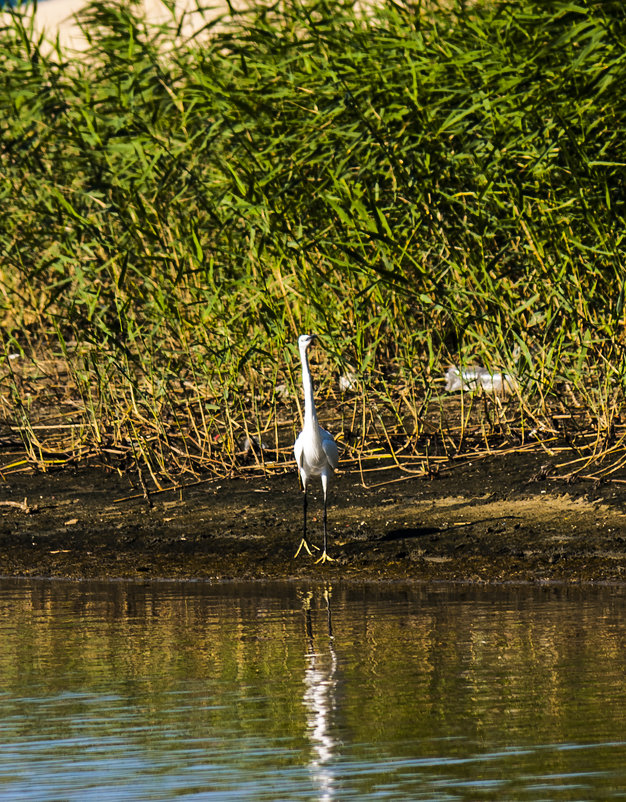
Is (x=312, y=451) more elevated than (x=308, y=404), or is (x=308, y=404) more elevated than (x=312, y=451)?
(x=308, y=404)

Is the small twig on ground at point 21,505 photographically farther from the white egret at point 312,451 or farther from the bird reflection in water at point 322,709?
the bird reflection in water at point 322,709

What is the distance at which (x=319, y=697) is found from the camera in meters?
5.13

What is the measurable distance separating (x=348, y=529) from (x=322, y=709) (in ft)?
15.4

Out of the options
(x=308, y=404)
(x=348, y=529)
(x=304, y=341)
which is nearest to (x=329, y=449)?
(x=308, y=404)

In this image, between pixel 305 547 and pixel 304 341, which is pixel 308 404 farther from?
pixel 305 547

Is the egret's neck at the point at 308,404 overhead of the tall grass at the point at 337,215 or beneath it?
beneath

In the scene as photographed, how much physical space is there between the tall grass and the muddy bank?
463mm

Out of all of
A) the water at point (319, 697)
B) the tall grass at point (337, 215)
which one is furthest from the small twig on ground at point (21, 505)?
the water at point (319, 697)

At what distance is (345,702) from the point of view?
5.04 m

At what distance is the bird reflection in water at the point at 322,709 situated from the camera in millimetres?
4066

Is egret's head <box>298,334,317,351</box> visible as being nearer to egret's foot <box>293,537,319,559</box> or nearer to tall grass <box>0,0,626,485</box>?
tall grass <box>0,0,626,485</box>

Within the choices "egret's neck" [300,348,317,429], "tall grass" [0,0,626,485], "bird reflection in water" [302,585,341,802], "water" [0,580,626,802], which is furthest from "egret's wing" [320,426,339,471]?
"bird reflection in water" [302,585,341,802]

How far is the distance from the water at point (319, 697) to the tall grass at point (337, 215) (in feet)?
9.86

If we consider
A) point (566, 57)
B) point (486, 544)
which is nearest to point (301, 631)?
point (486, 544)
